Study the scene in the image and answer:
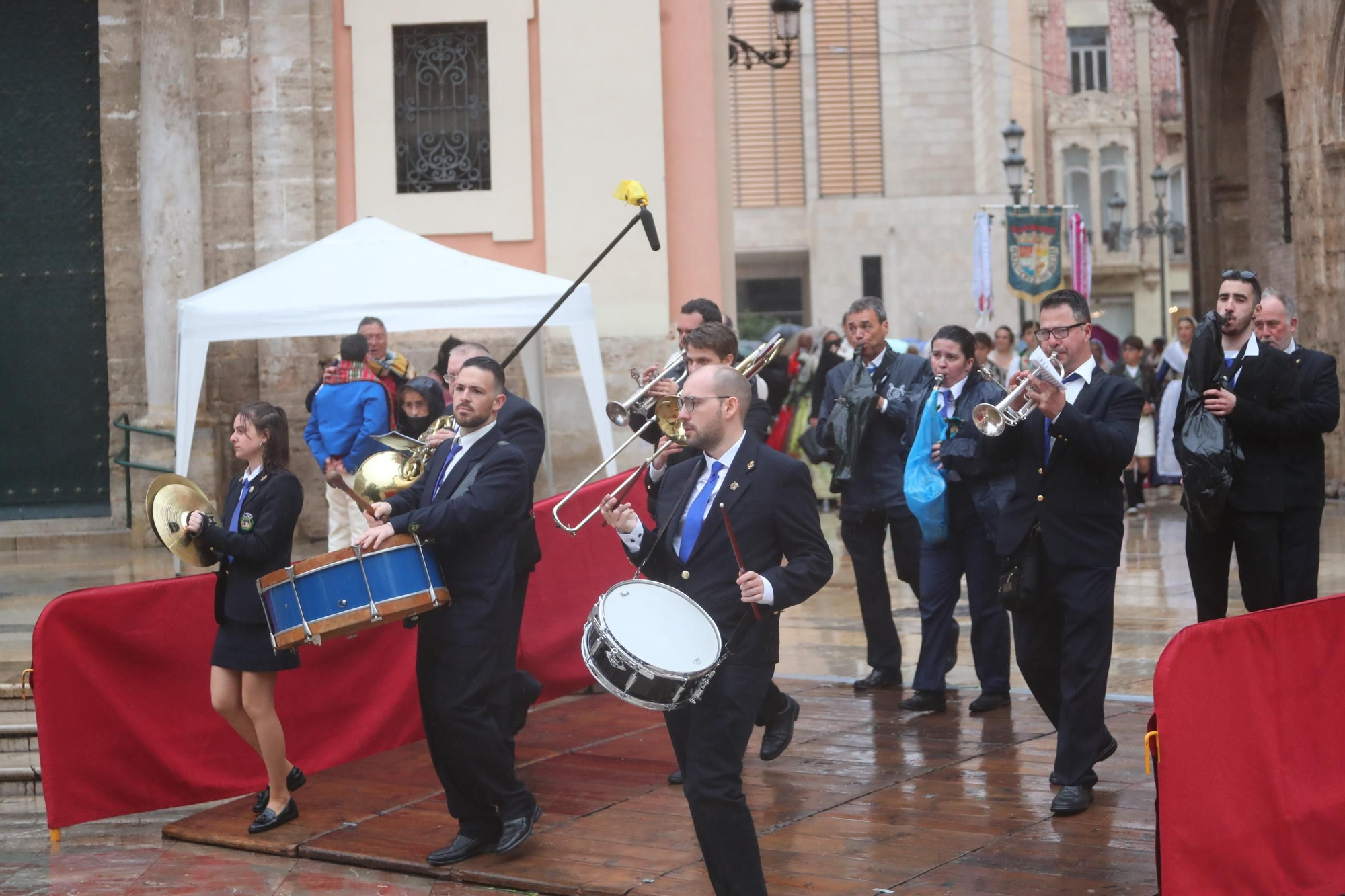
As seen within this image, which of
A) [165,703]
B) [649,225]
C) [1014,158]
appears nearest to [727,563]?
[165,703]

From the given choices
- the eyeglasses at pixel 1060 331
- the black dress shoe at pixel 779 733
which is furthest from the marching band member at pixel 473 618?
the eyeglasses at pixel 1060 331

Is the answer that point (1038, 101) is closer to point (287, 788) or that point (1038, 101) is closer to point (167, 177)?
point (167, 177)

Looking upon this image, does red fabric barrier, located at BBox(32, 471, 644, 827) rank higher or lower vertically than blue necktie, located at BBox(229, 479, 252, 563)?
lower

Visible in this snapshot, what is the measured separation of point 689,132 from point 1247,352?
9954 mm

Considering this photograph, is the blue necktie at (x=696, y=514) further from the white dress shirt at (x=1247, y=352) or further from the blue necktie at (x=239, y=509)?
the white dress shirt at (x=1247, y=352)

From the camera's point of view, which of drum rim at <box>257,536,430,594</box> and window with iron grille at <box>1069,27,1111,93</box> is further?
window with iron grille at <box>1069,27,1111,93</box>

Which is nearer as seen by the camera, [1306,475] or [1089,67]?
[1306,475]

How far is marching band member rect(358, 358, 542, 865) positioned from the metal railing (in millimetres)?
9557

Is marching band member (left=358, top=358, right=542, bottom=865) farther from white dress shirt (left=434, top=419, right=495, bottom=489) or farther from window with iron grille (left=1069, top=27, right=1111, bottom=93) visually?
window with iron grille (left=1069, top=27, right=1111, bottom=93)

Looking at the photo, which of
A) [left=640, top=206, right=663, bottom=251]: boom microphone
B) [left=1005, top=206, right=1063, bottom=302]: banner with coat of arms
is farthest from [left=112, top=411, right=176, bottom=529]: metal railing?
[left=1005, top=206, right=1063, bottom=302]: banner with coat of arms

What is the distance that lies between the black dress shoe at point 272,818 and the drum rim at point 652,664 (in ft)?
7.07

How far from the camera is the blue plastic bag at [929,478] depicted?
25.8ft

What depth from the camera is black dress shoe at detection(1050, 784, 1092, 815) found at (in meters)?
6.11

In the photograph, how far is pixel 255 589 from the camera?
Result: 647 centimetres
